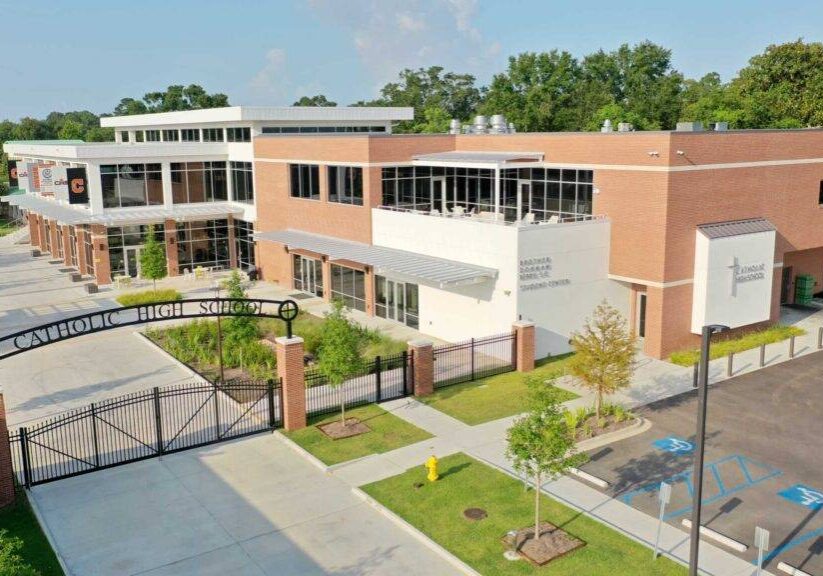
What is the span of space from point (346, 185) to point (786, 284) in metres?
20.3

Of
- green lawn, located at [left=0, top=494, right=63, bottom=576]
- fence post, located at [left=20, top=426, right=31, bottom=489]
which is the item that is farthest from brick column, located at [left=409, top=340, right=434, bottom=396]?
green lawn, located at [left=0, top=494, right=63, bottom=576]

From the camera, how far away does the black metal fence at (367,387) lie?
22141mm

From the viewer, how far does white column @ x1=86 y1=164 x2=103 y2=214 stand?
40094 millimetres

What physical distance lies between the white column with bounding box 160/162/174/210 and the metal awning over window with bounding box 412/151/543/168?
16.7m

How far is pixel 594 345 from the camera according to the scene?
67.2 feet

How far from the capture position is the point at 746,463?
17781 millimetres

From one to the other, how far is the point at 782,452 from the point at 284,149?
27.5 m

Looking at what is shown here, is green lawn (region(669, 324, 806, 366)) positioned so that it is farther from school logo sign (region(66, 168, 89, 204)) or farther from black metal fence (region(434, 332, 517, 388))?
school logo sign (region(66, 168, 89, 204))

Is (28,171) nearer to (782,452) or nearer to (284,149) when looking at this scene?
(284,149)

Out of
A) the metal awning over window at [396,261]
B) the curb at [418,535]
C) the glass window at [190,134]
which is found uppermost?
the glass window at [190,134]

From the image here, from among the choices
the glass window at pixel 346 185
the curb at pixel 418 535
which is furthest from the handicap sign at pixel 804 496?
the glass window at pixel 346 185

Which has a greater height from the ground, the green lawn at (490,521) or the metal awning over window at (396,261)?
the metal awning over window at (396,261)

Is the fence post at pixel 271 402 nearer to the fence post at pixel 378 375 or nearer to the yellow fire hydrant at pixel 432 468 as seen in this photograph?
the fence post at pixel 378 375

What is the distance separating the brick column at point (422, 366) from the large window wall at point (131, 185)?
25.5 metres
